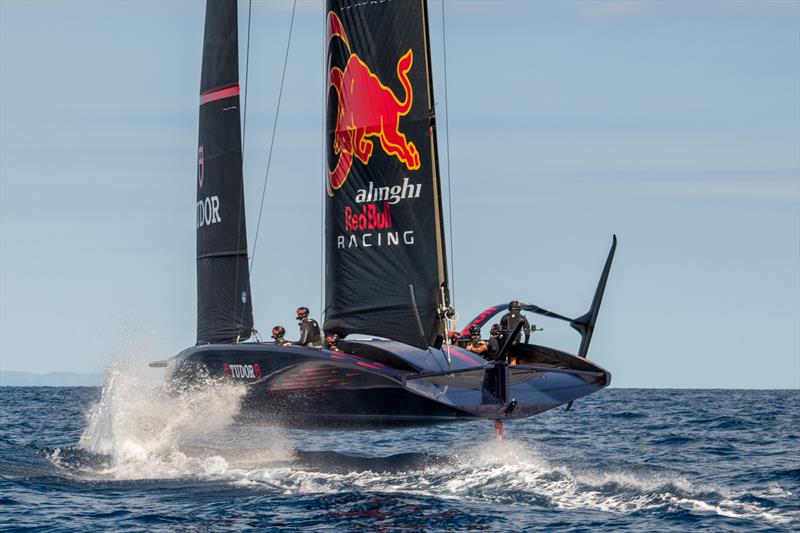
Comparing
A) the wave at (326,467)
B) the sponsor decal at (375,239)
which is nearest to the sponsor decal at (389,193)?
the sponsor decal at (375,239)

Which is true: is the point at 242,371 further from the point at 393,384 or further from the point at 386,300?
the point at 393,384

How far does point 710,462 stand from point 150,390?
31.7 ft

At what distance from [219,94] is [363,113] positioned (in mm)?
5218

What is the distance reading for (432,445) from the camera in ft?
78.1

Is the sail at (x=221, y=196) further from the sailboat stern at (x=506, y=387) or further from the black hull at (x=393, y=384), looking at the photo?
the sailboat stern at (x=506, y=387)

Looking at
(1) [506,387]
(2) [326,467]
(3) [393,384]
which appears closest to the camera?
(1) [506,387]

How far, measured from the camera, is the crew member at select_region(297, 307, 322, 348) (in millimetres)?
19438

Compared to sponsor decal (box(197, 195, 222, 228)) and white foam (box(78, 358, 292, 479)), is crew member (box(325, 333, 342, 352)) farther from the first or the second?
sponsor decal (box(197, 195, 222, 228))

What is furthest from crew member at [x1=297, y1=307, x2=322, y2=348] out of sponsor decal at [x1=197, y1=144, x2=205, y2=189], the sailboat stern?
sponsor decal at [x1=197, y1=144, x2=205, y2=189]

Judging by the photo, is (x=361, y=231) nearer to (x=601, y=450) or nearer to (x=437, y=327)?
(x=437, y=327)

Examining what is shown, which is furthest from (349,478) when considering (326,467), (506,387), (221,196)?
(221,196)

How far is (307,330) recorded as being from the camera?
63.9ft

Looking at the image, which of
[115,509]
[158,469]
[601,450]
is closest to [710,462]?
[601,450]

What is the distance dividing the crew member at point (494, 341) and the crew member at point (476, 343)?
0.10 metres
